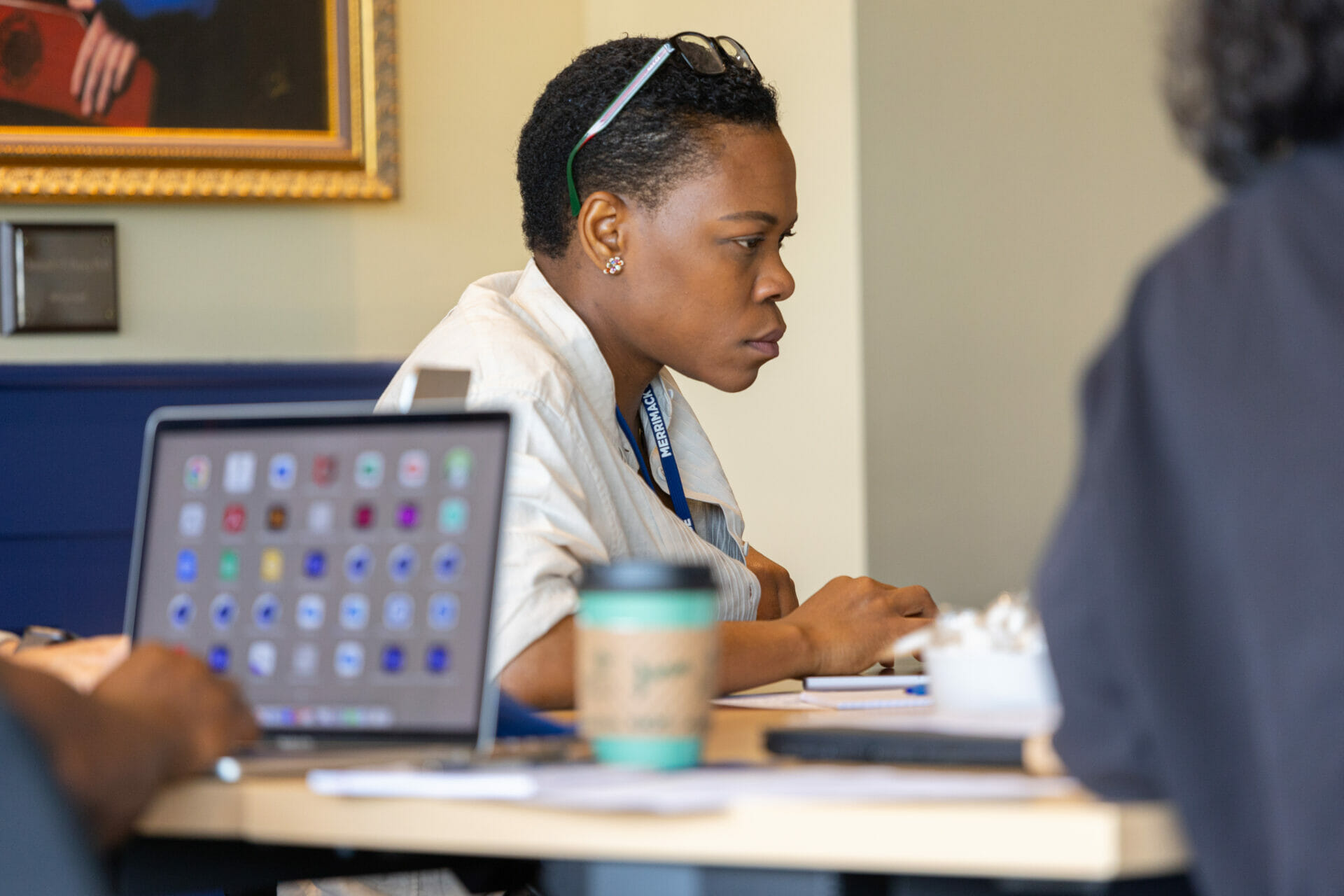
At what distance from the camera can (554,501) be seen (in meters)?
1.38

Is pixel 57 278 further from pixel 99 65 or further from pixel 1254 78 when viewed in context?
pixel 1254 78

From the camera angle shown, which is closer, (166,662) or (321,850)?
(166,662)

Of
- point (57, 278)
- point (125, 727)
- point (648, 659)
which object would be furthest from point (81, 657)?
point (57, 278)

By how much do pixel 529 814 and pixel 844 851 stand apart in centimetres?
17

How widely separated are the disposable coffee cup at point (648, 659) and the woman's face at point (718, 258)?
973 mm

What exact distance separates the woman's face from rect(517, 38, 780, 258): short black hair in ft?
0.08

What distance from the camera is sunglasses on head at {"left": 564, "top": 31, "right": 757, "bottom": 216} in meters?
1.78

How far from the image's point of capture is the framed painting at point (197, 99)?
293cm

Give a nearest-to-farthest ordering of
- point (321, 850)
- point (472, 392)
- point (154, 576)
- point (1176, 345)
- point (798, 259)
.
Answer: point (1176, 345) → point (154, 576) → point (321, 850) → point (472, 392) → point (798, 259)

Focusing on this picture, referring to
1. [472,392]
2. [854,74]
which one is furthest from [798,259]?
[472,392]

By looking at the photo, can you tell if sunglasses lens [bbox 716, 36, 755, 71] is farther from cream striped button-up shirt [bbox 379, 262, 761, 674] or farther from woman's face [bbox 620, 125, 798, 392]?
cream striped button-up shirt [bbox 379, 262, 761, 674]

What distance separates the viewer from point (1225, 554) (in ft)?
2.26

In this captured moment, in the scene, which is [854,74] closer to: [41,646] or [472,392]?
[472,392]

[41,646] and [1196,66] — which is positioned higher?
[1196,66]
